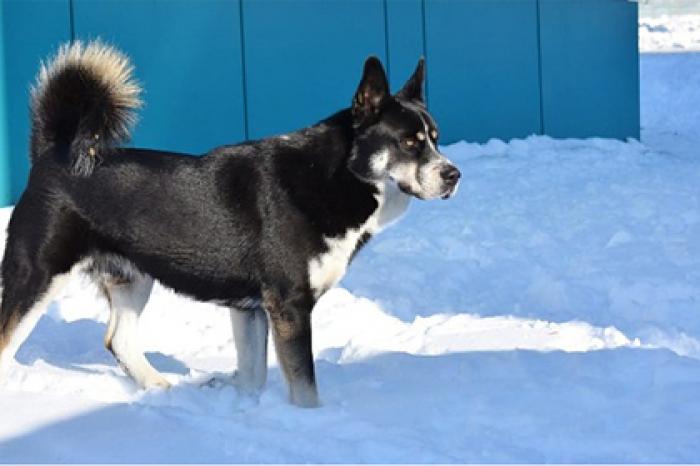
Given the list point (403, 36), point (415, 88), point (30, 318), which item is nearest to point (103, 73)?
point (30, 318)

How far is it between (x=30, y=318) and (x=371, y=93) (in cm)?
163

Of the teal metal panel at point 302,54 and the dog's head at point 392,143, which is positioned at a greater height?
the dog's head at point 392,143

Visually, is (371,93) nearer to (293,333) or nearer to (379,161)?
(379,161)

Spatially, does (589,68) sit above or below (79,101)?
below

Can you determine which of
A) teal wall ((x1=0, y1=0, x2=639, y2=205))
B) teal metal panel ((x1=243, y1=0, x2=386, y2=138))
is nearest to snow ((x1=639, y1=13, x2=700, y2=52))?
teal wall ((x1=0, y1=0, x2=639, y2=205))

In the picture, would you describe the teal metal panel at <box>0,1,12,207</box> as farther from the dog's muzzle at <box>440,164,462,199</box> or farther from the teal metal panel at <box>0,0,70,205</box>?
the dog's muzzle at <box>440,164,462,199</box>

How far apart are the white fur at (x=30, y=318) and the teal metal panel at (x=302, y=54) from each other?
7129 mm

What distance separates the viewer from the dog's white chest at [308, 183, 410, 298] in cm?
459

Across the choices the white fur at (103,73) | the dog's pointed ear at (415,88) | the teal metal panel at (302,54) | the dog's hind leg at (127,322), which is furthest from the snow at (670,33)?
the white fur at (103,73)

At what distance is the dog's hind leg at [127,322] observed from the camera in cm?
505

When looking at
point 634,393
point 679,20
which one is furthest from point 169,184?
point 679,20

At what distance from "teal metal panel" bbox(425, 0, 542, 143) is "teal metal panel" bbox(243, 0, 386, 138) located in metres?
0.88

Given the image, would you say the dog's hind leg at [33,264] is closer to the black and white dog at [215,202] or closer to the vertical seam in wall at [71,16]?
the black and white dog at [215,202]

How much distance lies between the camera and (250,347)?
491 centimetres
